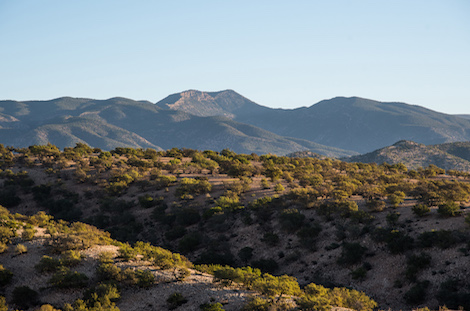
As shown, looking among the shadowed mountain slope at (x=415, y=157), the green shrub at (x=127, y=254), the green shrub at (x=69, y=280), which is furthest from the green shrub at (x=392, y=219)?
the shadowed mountain slope at (x=415, y=157)

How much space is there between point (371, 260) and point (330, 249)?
397 cm

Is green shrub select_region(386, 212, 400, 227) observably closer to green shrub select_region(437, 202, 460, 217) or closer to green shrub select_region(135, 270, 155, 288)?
green shrub select_region(437, 202, 460, 217)

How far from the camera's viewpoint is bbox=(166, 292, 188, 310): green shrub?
2214cm

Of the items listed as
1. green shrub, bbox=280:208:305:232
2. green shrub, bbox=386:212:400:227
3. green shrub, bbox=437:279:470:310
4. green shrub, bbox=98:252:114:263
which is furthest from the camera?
green shrub, bbox=280:208:305:232

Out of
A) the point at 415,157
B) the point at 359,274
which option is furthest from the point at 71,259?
the point at 415,157

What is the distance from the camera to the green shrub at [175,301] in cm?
2214

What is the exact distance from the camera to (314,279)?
105ft

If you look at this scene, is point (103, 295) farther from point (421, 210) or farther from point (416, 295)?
point (421, 210)

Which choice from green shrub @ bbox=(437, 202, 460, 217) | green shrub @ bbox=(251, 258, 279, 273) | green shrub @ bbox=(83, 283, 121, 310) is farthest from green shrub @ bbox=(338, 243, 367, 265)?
green shrub @ bbox=(83, 283, 121, 310)

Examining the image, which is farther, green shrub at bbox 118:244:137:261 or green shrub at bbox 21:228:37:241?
green shrub at bbox 21:228:37:241

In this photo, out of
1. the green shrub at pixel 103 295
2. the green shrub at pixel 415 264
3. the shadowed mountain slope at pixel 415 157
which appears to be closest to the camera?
the green shrub at pixel 103 295

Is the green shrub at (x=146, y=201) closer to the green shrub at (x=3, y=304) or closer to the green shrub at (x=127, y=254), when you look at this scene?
the green shrub at (x=127, y=254)

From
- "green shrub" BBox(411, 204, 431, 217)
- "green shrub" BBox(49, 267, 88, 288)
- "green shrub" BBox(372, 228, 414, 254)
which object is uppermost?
"green shrub" BBox(411, 204, 431, 217)

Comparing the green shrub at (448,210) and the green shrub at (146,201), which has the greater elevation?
the green shrub at (448,210)
